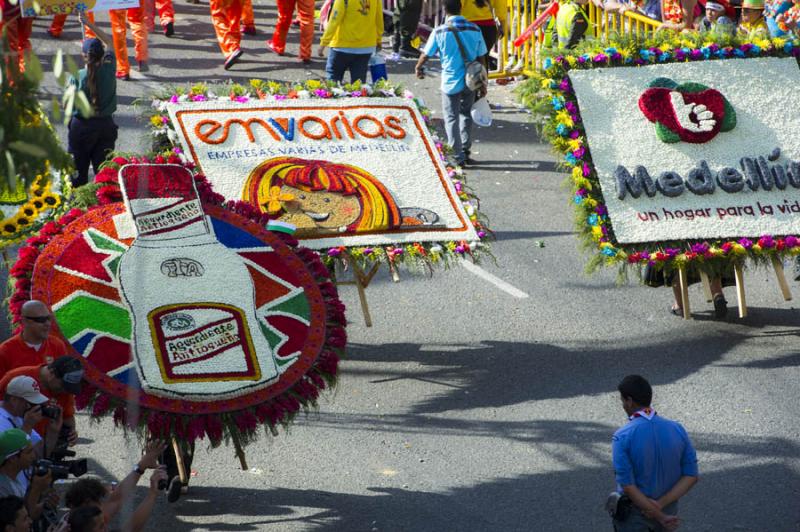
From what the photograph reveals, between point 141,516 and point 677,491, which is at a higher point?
point 677,491

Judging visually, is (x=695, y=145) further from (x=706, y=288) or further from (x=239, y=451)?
(x=239, y=451)

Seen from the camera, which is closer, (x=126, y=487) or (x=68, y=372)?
(x=126, y=487)

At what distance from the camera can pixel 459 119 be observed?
47.5 ft

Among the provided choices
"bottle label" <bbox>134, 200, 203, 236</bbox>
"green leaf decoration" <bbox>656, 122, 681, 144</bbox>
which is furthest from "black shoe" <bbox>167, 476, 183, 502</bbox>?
"green leaf decoration" <bbox>656, 122, 681, 144</bbox>

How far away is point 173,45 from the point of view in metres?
18.6

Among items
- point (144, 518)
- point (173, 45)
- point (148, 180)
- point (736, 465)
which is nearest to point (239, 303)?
point (148, 180)

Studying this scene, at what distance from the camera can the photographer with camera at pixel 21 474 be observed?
6.11 metres

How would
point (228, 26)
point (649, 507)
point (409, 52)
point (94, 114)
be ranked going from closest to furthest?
point (649, 507) → point (94, 114) → point (228, 26) → point (409, 52)

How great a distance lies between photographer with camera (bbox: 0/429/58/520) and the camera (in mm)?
6105

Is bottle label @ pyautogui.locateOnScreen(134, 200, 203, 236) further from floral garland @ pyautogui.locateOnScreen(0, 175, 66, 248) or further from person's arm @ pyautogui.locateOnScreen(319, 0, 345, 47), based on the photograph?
person's arm @ pyautogui.locateOnScreen(319, 0, 345, 47)

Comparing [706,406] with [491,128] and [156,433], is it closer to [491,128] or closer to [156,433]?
[156,433]

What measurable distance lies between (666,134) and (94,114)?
4877 mm

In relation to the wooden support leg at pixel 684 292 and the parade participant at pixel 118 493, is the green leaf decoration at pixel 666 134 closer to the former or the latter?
the wooden support leg at pixel 684 292

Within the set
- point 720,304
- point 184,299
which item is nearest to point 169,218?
point 184,299
